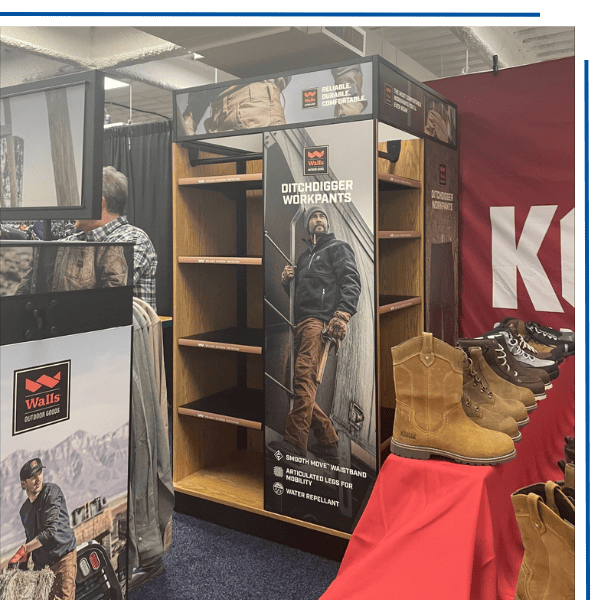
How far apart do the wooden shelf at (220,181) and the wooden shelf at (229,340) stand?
750 millimetres

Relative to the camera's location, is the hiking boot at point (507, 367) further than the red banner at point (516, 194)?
No

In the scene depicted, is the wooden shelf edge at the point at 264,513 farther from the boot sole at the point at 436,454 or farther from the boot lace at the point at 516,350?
the boot lace at the point at 516,350

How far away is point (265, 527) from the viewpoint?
8.86ft

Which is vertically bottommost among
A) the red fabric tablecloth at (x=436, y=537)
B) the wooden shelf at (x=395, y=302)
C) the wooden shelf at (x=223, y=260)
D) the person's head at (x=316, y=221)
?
the red fabric tablecloth at (x=436, y=537)

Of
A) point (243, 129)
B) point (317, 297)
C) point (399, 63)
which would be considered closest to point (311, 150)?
point (243, 129)

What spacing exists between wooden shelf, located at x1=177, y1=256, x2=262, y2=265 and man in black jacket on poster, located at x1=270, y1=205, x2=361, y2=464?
190 mm

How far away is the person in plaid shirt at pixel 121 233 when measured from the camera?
358cm

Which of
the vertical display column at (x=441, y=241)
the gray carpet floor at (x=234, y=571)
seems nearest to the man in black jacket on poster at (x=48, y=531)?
the gray carpet floor at (x=234, y=571)

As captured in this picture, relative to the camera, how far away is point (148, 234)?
384 cm

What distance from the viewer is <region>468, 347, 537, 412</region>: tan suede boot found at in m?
2.15

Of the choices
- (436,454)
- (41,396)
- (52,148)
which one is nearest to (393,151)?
(436,454)

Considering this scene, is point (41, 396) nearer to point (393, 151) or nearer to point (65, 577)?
point (65, 577)

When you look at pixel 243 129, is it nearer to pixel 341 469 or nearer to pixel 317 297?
pixel 317 297

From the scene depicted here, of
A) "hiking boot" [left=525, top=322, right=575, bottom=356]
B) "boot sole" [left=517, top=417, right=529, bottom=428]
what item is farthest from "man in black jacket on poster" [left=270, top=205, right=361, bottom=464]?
"hiking boot" [left=525, top=322, right=575, bottom=356]
